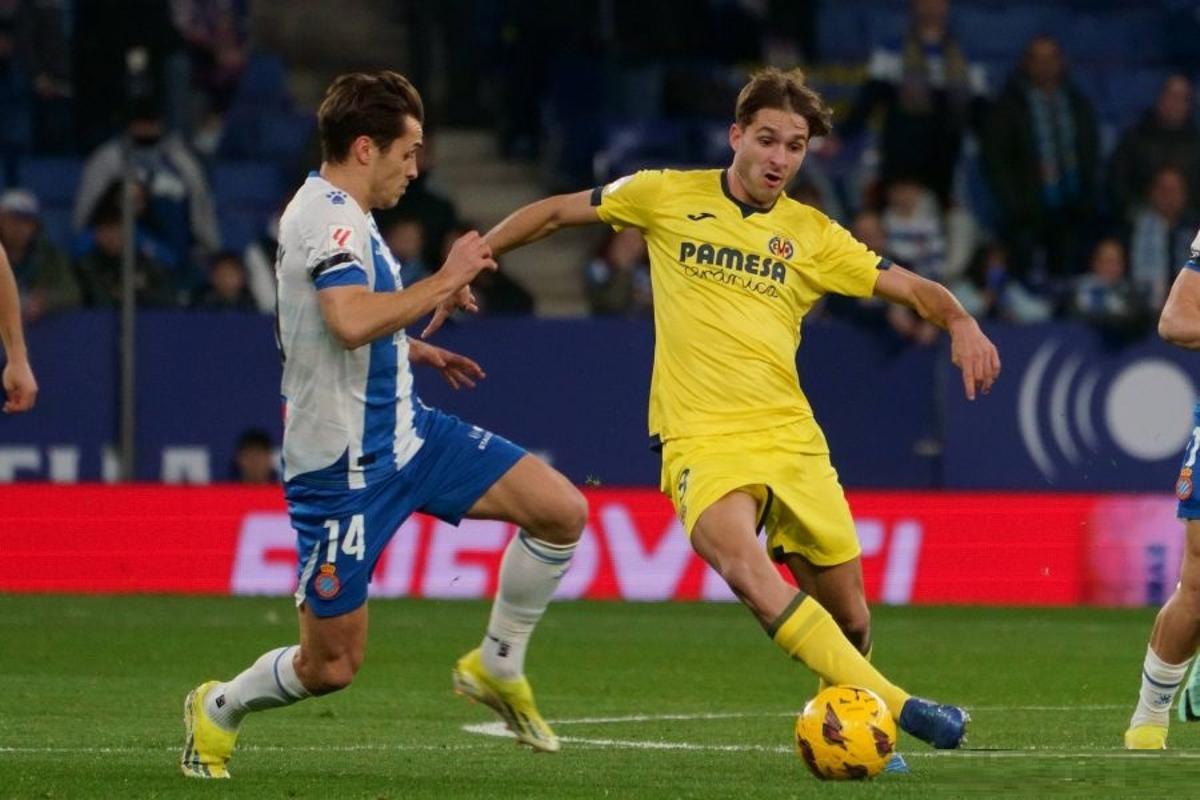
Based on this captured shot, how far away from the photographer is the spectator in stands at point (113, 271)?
16281mm

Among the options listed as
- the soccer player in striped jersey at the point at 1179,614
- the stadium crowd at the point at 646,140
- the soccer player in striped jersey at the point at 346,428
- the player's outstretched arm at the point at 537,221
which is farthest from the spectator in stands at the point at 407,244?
the soccer player in striped jersey at the point at 346,428

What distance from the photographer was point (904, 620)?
15.2 meters

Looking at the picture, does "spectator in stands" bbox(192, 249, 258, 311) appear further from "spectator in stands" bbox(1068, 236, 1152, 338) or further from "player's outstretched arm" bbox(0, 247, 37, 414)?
"player's outstretched arm" bbox(0, 247, 37, 414)

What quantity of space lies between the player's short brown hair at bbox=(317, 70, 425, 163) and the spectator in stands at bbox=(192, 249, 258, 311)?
28.1ft

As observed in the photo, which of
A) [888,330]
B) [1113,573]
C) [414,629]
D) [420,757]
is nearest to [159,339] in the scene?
[414,629]

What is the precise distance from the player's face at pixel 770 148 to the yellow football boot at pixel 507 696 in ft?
5.69

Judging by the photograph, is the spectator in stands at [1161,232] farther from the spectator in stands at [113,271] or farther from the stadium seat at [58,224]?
the stadium seat at [58,224]

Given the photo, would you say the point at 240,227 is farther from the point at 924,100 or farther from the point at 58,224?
the point at 924,100

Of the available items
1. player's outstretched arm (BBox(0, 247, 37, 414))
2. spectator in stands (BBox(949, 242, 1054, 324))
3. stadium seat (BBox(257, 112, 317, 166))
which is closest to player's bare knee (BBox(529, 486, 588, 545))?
player's outstretched arm (BBox(0, 247, 37, 414))

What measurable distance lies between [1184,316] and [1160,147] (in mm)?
10927

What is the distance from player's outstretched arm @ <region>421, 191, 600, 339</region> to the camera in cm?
862

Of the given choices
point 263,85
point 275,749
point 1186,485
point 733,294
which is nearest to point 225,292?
point 263,85

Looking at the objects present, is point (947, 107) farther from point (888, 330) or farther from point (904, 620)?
point (904, 620)

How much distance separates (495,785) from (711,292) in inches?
70.3
